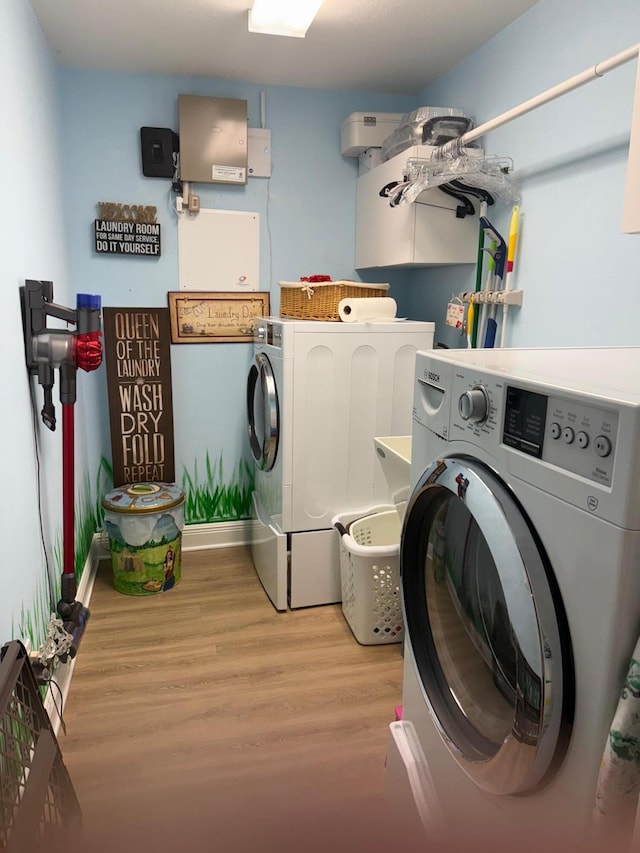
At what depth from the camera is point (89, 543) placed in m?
2.92

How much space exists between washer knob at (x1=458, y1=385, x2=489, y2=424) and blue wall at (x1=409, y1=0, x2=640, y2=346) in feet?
3.19

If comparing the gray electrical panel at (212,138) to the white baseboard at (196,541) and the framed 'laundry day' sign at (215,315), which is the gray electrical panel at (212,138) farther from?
the white baseboard at (196,541)

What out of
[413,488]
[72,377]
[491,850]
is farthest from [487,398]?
[72,377]

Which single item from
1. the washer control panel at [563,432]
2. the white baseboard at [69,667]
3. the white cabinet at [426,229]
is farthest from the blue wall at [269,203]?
the washer control panel at [563,432]

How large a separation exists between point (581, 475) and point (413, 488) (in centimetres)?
55

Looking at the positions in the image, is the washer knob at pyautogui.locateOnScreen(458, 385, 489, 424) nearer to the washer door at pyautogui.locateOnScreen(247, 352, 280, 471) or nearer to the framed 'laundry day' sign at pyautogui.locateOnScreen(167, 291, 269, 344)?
the washer door at pyautogui.locateOnScreen(247, 352, 280, 471)

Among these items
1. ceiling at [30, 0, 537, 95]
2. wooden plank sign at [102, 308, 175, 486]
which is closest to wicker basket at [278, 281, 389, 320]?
Answer: wooden plank sign at [102, 308, 175, 486]

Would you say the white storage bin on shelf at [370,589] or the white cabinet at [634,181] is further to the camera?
the white storage bin on shelf at [370,589]

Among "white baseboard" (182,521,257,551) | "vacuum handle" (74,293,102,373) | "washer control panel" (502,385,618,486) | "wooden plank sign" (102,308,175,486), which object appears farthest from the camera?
"white baseboard" (182,521,257,551)

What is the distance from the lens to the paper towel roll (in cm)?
246

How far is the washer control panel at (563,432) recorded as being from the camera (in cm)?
70

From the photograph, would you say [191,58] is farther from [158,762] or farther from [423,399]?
[158,762]

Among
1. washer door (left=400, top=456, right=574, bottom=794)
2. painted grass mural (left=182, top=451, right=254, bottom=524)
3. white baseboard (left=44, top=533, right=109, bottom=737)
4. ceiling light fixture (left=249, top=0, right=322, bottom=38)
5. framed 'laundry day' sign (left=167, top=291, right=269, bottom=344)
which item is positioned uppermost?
ceiling light fixture (left=249, top=0, right=322, bottom=38)

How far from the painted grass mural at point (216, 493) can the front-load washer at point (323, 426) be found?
644mm
